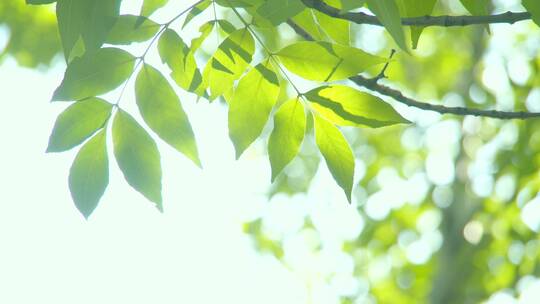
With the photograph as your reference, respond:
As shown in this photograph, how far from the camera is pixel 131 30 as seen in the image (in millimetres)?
1179

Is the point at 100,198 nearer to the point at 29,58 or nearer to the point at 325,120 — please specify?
the point at 325,120

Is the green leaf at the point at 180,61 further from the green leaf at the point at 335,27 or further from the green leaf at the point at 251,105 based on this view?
the green leaf at the point at 335,27

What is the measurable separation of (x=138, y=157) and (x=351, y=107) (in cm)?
38

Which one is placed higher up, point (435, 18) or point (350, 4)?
A: point (350, 4)

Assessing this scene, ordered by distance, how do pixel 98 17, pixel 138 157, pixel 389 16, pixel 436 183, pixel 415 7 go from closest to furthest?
pixel 389 16 → pixel 98 17 → pixel 415 7 → pixel 138 157 → pixel 436 183

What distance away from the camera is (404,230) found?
18.3 ft

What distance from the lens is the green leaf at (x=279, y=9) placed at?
1.00m

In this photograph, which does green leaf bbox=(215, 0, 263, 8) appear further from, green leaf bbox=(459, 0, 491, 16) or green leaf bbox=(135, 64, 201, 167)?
green leaf bbox=(459, 0, 491, 16)

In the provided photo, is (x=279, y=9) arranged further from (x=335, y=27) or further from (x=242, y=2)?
(x=335, y=27)

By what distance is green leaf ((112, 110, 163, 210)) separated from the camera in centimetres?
117

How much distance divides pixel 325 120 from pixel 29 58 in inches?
153

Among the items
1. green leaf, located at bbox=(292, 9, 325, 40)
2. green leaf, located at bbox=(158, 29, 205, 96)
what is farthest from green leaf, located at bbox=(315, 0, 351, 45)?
green leaf, located at bbox=(158, 29, 205, 96)

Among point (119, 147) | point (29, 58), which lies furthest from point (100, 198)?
point (29, 58)

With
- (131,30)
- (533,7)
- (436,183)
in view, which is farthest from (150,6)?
(436,183)
